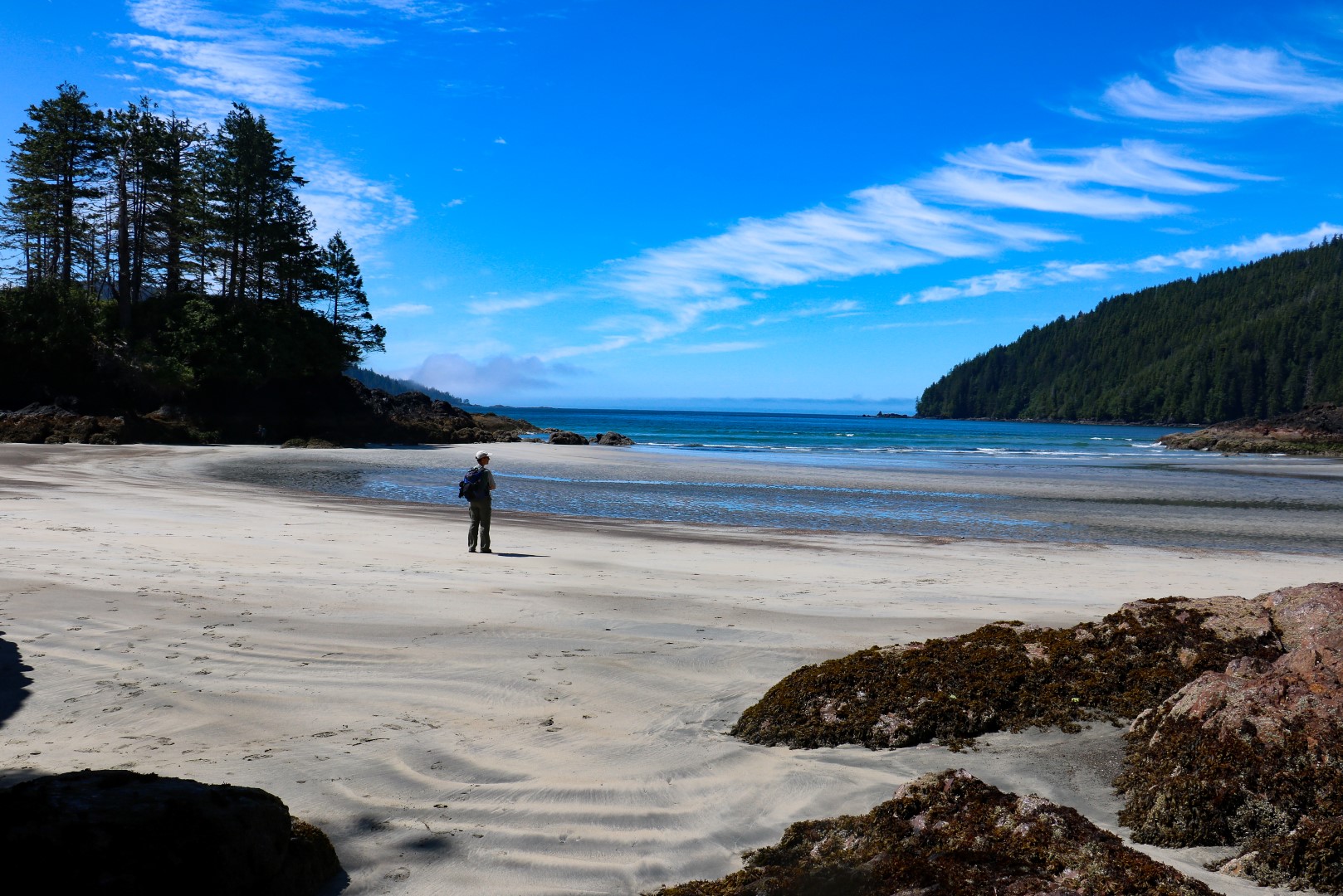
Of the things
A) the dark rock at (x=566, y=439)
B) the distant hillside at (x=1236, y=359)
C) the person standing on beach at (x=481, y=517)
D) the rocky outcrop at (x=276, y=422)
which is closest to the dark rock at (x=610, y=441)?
the dark rock at (x=566, y=439)

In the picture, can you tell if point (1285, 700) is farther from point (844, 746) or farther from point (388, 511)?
point (388, 511)

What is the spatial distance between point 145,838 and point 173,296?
173 feet

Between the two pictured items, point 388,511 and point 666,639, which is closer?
point 666,639

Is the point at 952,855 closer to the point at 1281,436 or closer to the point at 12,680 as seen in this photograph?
the point at 12,680

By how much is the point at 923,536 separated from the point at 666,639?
1020cm

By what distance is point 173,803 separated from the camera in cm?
270

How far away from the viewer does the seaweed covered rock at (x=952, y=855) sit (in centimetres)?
246

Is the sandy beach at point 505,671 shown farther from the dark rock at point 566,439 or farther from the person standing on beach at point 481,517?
the dark rock at point 566,439

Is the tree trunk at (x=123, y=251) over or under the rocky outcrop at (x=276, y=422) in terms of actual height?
over

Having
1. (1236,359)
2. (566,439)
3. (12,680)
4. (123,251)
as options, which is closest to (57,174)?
(123,251)

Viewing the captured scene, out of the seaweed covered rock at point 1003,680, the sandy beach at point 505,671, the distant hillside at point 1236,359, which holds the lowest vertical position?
the sandy beach at point 505,671

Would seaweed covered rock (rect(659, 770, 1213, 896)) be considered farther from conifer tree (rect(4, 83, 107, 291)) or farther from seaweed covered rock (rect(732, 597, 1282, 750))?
conifer tree (rect(4, 83, 107, 291))

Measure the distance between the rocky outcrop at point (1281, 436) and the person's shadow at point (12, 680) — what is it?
75551 mm

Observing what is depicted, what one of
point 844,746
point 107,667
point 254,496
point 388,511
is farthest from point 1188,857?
point 254,496
